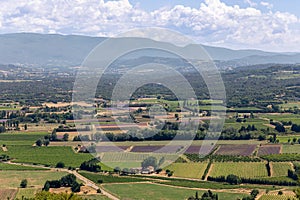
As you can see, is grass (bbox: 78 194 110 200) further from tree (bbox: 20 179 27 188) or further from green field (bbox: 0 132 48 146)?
green field (bbox: 0 132 48 146)

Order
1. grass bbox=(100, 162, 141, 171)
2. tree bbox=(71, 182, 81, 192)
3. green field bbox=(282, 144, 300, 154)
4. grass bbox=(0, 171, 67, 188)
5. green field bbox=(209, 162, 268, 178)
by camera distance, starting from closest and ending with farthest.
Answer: tree bbox=(71, 182, 81, 192), grass bbox=(0, 171, 67, 188), green field bbox=(209, 162, 268, 178), grass bbox=(100, 162, 141, 171), green field bbox=(282, 144, 300, 154)


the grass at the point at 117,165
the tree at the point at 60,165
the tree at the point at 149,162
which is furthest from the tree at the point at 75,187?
the tree at the point at 60,165

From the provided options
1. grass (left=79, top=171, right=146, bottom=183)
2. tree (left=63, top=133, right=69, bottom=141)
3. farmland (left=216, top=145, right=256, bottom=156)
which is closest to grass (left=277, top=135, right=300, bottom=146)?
farmland (left=216, top=145, right=256, bottom=156)

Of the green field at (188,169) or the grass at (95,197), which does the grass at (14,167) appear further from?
the green field at (188,169)

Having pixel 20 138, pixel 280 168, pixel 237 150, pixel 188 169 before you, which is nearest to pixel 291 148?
pixel 237 150

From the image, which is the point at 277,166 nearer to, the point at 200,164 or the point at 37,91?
the point at 200,164

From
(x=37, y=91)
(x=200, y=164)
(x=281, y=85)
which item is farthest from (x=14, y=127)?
(x=281, y=85)

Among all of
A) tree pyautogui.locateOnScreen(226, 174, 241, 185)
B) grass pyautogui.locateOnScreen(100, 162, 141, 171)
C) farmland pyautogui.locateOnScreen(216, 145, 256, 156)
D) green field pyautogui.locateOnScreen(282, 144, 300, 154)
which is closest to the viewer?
tree pyautogui.locateOnScreen(226, 174, 241, 185)
